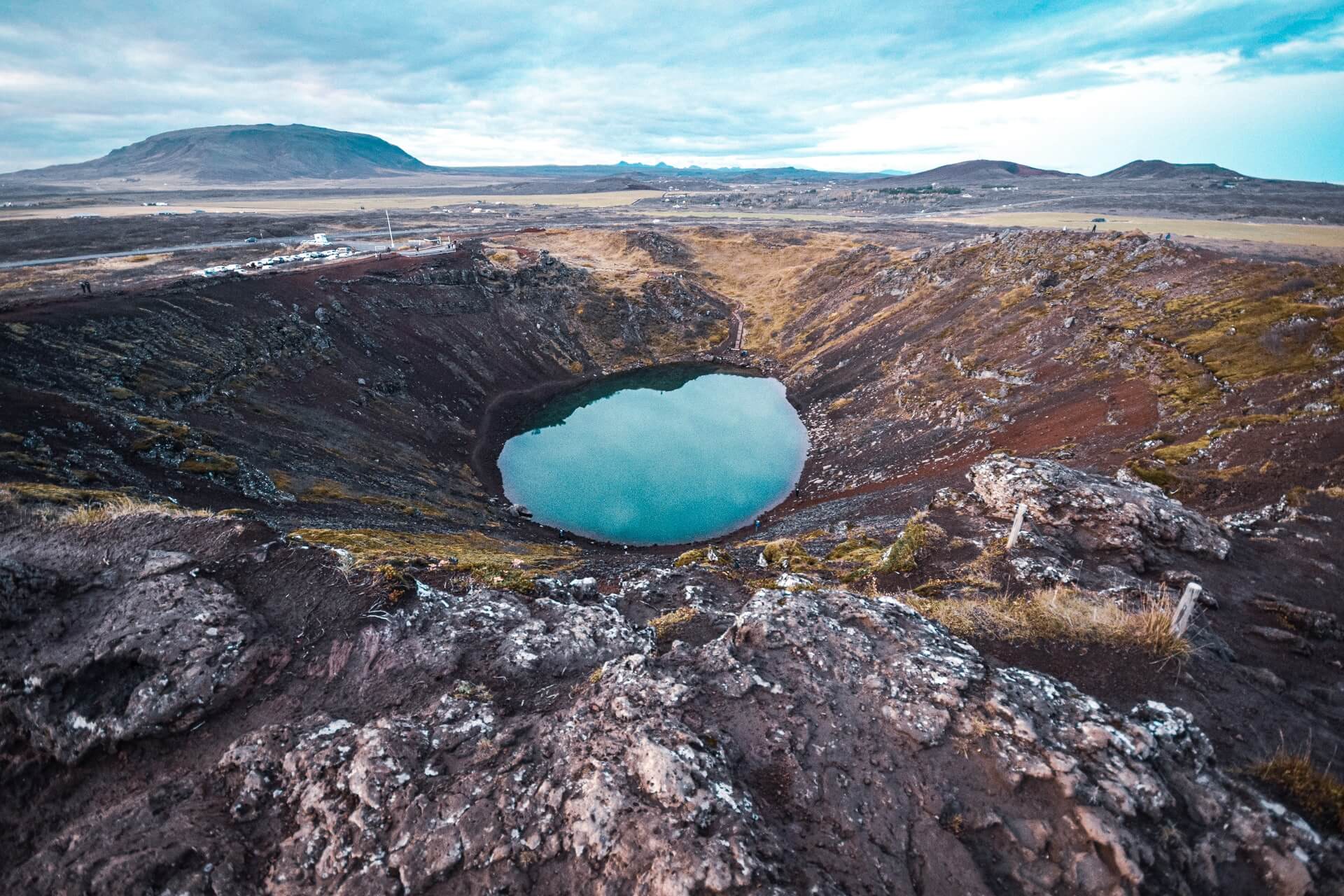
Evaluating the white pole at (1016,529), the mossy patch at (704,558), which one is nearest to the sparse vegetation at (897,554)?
the white pole at (1016,529)

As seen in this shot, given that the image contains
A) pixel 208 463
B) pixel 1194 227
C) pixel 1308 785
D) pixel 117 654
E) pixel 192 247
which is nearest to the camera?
pixel 1308 785

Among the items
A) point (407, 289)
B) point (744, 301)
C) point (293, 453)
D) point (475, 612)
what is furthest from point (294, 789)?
point (744, 301)

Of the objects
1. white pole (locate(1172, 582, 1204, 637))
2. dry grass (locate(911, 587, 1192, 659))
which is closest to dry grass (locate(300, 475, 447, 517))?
dry grass (locate(911, 587, 1192, 659))

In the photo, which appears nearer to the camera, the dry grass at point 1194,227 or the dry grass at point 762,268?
the dry grass at point 762,268

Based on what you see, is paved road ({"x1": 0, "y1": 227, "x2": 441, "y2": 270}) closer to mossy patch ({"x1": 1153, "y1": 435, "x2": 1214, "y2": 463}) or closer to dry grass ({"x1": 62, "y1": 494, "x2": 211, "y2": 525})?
dry grass ({"x1": 62, "y1": 494, "x2": 211, "y2": 525})

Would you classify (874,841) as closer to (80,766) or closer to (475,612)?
(475,612)

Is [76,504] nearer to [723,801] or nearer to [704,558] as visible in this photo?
[704,558]

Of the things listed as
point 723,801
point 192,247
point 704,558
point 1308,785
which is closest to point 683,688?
point 723,801

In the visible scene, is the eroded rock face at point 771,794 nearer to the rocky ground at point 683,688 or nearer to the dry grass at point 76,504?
the rocky ground at point 683,688
